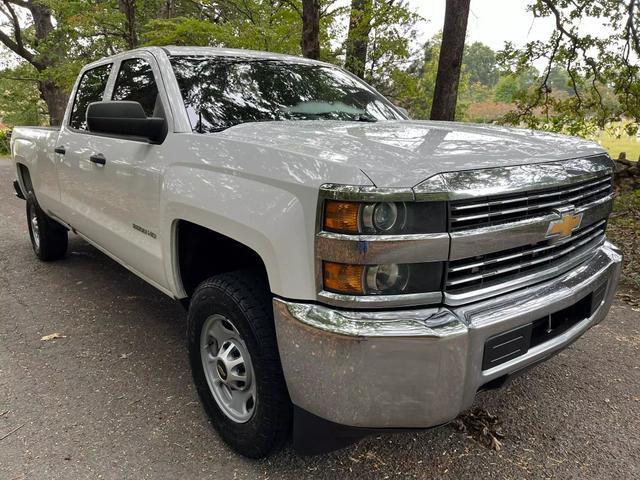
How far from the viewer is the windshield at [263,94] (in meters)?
2.80

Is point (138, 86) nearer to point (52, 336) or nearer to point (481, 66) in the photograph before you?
point (52, 336)

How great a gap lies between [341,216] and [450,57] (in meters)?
6.02

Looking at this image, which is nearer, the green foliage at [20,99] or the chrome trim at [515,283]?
the chrome trim at [515,283]

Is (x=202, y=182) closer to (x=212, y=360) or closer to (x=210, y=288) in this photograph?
(x=210, y=288)

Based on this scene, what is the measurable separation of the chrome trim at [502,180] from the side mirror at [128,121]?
5.16 ft

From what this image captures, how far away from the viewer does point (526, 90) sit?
1070 cm

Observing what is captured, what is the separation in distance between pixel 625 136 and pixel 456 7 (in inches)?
219

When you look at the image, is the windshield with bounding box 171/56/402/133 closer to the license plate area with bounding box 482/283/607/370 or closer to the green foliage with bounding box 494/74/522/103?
the license plate area with bounding box 482/283/607/370

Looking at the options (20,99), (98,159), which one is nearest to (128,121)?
(98,159)

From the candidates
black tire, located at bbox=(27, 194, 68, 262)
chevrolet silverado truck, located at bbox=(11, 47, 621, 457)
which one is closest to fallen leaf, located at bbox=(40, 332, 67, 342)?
chevrolet silverado truck, located at bbox=(11, 47, 621, 457)

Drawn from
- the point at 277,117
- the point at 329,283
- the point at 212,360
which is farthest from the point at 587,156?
the point at 212,360

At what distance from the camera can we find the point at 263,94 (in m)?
3.07

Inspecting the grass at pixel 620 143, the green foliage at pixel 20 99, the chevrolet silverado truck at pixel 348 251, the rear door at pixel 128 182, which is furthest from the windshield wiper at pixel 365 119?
the green foliage at pixel 20 99

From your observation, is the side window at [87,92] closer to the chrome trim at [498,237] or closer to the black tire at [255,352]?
the black tire at [255,352]
